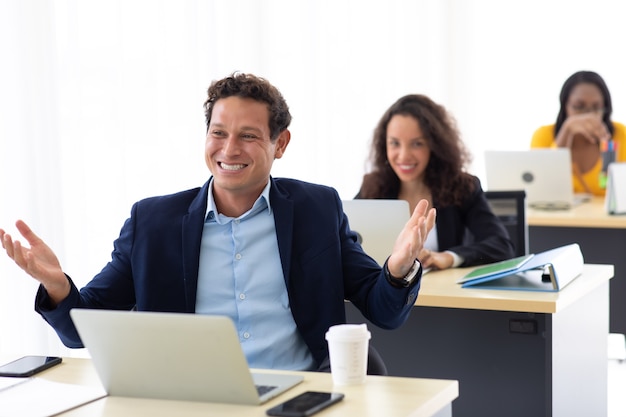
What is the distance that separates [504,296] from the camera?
2.98m

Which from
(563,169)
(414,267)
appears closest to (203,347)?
(414,267)

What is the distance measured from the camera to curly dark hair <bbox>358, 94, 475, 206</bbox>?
12.4ft

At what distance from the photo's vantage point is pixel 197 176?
415cm

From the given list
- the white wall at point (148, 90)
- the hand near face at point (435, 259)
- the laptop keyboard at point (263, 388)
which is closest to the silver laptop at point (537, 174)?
the white wall at point (148, 90)

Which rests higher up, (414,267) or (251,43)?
(251,43)

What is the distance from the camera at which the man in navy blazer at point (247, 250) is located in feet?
8.14

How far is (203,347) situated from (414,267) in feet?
2.34

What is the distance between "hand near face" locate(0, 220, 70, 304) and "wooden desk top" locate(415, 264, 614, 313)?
122 centimetres

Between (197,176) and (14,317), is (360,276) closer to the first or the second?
(14,317)

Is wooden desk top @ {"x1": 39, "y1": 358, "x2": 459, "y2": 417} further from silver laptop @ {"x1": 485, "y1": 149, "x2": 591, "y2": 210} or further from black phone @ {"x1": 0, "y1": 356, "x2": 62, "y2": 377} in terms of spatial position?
silver laptop @ {"x1": 485, "y1": 149, "x2": 591, "y2": 210}

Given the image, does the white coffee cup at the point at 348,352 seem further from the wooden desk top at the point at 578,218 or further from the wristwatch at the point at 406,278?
the wooden desk top at the point at 578,218

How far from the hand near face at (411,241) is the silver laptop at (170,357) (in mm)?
473

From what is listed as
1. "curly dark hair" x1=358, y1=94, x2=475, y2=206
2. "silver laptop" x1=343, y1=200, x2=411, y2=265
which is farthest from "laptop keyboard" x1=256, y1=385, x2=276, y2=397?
"curly dark hair" x1=358, y1=94, x2=475, y2=206

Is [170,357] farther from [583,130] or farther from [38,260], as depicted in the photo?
[583,130]
